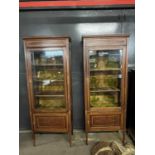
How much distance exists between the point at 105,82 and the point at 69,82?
67cm

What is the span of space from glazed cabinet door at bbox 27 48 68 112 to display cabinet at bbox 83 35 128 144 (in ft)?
1.28

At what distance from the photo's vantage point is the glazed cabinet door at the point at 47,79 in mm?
2850

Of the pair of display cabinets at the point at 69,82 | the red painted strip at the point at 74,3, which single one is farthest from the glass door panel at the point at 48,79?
the red painted strip at the point at 74,3

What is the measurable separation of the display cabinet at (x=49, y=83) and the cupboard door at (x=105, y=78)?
15.6 inches

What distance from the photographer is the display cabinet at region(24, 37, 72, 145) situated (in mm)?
2773

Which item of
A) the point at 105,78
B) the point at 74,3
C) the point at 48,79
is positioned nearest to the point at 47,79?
the point at 48,79

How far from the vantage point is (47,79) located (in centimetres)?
305

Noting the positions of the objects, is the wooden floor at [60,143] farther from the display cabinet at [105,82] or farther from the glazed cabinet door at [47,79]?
the glazed cabinet door at [47,79]

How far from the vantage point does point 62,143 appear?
9.87ft

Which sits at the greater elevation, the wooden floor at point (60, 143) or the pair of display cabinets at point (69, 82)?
the pair of display cabinets at point (69, 82)

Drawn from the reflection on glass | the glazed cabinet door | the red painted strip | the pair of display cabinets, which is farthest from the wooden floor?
the red painted strip
